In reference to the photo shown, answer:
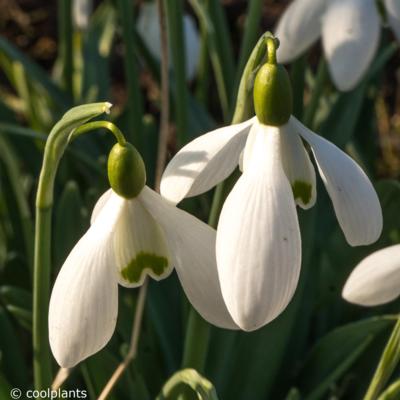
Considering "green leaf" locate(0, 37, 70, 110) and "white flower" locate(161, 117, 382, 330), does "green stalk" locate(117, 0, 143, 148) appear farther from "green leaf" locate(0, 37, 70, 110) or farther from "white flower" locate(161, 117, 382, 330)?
"white flower" locate(161, 117, 382, 330)

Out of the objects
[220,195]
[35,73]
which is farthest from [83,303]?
[35,73]

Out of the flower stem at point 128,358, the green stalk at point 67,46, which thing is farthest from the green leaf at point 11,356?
the green stalk at point 67,46

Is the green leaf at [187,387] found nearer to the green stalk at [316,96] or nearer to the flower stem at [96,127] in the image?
the flower stem at [96,127]

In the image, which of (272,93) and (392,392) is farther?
(392,392)

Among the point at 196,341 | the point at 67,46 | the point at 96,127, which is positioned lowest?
the point at 196,341

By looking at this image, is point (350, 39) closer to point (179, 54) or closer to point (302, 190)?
point (179, 54)

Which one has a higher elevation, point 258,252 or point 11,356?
point 258,252

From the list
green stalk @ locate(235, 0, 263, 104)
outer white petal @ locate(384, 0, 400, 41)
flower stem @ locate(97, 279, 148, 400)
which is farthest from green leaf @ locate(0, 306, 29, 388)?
outer white petal @ locate(384, 0, 400, 41)
